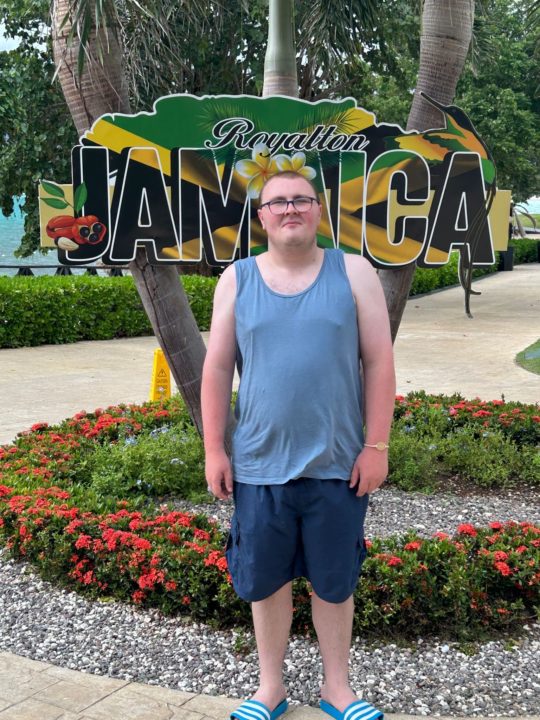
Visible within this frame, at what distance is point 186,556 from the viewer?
3658 millimetres

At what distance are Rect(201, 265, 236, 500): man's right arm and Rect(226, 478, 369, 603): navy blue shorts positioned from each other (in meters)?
0.07

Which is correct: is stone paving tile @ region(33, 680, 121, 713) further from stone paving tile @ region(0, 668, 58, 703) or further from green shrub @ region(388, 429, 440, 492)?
green shrub @ region(388, 429, 440, 492)

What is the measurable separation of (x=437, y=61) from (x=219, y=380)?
3.56 m

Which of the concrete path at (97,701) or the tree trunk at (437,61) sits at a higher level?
the tree trunk at (437,61)

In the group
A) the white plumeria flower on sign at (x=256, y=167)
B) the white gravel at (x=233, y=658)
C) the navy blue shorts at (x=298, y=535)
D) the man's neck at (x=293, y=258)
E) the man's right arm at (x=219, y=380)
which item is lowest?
the white gravel at (x=233, y=658)

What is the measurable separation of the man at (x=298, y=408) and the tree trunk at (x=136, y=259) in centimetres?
246

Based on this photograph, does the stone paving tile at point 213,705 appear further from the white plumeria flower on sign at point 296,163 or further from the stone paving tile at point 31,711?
the white plumeria flower on sign at point 296,163

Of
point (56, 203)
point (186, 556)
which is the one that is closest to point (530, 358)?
point (56, 203)

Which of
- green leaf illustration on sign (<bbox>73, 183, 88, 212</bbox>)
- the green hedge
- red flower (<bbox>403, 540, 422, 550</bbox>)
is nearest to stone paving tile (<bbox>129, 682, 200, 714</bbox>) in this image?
red flower (<bbox>403, 540, 422, 550</bbox>)

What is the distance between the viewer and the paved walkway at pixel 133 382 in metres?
→ 2.88

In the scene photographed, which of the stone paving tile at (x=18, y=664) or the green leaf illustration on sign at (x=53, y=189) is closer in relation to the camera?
the stone paving tile at (x=18, y=664)

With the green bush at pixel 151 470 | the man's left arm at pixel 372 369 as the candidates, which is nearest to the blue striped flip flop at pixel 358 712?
Answer: the man's left arm at pixel 372 369

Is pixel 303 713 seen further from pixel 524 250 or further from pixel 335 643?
pixel 524 250

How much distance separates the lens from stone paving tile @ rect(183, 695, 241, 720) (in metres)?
2.83
